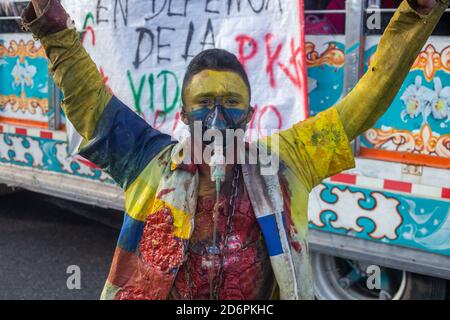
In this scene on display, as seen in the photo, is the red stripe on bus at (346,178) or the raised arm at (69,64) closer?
the raised arm at (69,64)

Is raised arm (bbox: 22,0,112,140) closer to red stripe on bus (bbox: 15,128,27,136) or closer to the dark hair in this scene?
the dark hair

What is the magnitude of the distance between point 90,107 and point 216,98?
34cm

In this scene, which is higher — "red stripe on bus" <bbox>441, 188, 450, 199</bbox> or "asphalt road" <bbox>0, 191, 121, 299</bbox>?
"red stripe on bus" <bbox>441, 188, 450, 199</bbox>

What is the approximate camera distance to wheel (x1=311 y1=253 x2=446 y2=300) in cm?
375

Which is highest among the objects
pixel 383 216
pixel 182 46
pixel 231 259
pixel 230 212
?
pixel 182 46

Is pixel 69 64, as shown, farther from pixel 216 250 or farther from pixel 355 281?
pixel 355 281

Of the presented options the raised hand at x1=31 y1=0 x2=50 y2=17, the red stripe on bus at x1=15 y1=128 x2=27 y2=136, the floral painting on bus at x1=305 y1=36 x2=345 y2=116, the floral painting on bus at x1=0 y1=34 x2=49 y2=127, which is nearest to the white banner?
the floral painting on bus at x1=305 y1=36 x2=345 y2=116

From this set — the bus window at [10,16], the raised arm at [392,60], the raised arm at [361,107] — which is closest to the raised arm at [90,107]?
the raised arm at [361,107]

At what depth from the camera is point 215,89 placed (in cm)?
172

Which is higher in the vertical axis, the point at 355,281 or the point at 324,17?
the point at 324,17

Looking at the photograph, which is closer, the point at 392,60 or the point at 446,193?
the point at 392,60

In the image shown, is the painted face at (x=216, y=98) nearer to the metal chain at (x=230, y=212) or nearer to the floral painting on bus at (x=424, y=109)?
the metal chain at (x=230, y=212)

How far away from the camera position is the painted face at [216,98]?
172 cm

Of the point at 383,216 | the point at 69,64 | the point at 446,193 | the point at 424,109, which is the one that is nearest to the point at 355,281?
the point at 383,216
